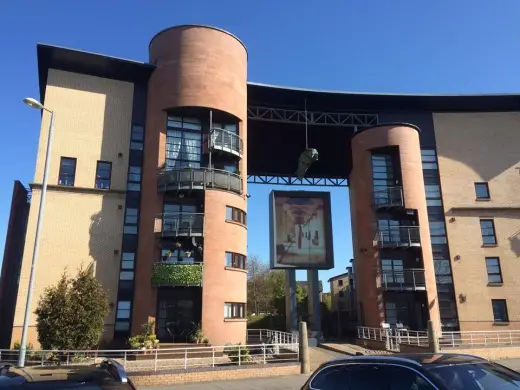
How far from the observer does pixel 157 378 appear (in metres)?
14.2

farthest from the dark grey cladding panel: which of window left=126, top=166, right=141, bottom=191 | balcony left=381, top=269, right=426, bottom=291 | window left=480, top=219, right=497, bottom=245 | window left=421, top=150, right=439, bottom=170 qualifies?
window left=126, top=166, right=141, bottom=191

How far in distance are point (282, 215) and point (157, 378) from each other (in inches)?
703

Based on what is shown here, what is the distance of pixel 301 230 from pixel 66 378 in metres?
27.2

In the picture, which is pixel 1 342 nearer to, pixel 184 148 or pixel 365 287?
pixel 184 148

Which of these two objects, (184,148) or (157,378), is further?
(184,148)

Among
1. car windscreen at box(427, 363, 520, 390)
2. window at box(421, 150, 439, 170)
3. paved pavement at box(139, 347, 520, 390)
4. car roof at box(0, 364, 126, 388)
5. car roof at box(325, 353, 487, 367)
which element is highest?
window at box(421, 150, 439, 170)

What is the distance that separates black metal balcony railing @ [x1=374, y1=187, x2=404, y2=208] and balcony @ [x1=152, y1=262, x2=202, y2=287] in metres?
13.9

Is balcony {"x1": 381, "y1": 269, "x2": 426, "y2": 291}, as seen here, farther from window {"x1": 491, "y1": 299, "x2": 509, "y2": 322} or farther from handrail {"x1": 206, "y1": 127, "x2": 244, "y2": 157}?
handrail {"x1": 206, "y1": 127, "x2": 244, "y2": 157}

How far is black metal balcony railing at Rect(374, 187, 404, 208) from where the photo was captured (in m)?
29.0

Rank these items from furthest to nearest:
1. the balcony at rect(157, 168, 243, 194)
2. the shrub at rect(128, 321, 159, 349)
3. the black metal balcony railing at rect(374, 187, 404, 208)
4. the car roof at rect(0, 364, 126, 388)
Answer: the black metal balcony railing at rect(374, 187, 404, 208) < the balcony at rect(157, 168, 243, 194) < the shrub at rect(128, 321, 159, 349) < the car roof at rect(0, 364, 126, 388)

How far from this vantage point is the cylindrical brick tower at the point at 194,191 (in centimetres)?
2223

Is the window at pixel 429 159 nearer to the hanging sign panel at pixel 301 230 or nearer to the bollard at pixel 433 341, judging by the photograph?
the hanging sign panel at pixel 301 230

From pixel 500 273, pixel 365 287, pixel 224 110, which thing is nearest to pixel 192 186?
pixel 224 110

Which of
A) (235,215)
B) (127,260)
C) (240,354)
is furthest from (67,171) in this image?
(240,354)
